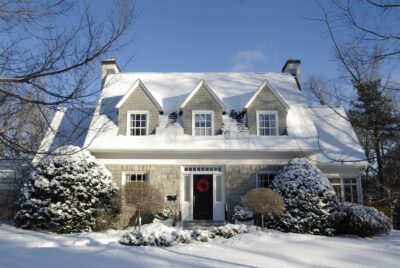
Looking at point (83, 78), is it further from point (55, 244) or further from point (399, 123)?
point (55, 244)

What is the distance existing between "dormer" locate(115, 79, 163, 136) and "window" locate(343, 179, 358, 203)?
373 inches

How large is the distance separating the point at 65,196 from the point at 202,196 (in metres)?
5.83

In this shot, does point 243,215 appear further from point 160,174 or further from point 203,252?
point 203,252

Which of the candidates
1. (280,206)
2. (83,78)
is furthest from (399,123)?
(280,206)

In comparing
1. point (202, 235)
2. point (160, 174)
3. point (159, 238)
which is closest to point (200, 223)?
point (160, 174)

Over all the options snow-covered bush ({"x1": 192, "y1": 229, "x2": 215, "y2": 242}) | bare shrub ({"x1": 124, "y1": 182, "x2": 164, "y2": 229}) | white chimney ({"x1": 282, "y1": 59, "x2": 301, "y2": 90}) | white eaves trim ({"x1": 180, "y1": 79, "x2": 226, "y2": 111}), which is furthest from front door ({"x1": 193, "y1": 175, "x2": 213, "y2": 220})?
white chimney ({"x1": 282, "y1": 59, "x2": 301, "y2": 90})

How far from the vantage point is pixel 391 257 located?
37.0 ft

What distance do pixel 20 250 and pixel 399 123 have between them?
29.9 ft

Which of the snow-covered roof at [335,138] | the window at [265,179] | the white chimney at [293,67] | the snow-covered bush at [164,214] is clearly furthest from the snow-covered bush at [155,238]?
the white chimney at [293,67]

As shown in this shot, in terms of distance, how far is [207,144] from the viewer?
1809 cm

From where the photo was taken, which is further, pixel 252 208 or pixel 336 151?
pixel 336 151

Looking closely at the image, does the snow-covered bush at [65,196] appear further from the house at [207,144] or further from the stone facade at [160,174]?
→ the stone facade at [160,174]

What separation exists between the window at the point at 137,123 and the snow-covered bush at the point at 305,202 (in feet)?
21.2

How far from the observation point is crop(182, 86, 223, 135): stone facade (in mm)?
18920
